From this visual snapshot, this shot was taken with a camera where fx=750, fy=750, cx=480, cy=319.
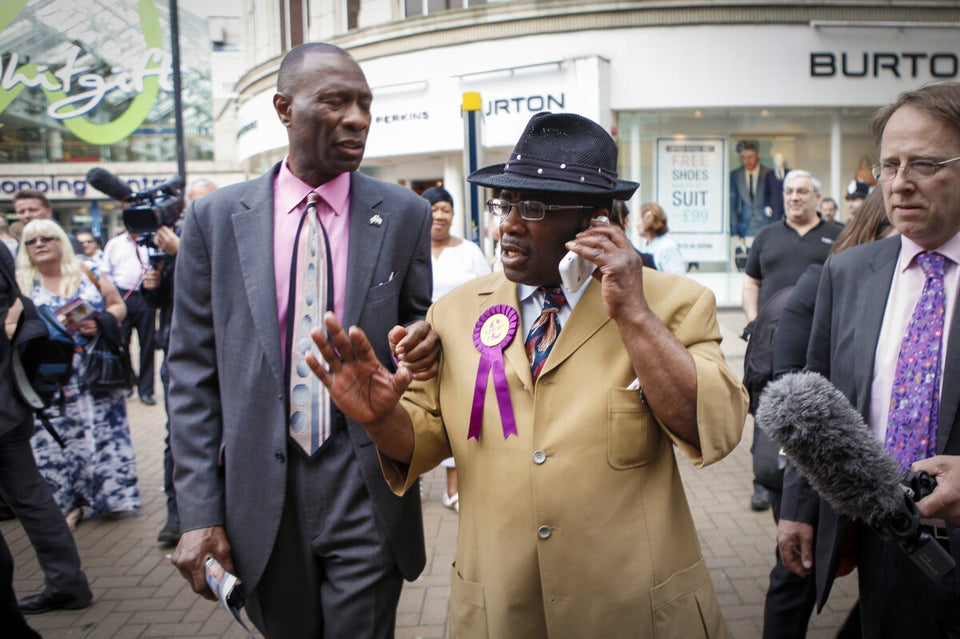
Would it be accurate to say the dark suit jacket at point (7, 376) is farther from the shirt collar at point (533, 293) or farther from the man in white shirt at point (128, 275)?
the man in white shirt at point (128, 275)

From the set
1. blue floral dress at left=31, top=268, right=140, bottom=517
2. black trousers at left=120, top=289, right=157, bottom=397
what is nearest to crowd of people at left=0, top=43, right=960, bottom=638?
blue floral dress at left=31, top=268, right=140, bottom=517

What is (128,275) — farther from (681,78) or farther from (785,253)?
(681,78)

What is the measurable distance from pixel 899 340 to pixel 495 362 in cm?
115

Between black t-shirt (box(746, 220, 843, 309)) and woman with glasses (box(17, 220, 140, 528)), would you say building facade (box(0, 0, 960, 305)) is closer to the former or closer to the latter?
black t-shirt (box(746, 220, 843, 309))

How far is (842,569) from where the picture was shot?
236 centimetres

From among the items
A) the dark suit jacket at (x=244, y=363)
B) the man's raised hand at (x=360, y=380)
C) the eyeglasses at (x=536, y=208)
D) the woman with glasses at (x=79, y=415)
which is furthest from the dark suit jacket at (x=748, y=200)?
the man's raised hand at (x=360, y=380)

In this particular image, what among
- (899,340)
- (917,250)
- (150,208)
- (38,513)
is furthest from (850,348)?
(38,513)

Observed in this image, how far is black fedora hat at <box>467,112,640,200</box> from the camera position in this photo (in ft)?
6.25

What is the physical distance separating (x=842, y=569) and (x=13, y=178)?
94.7 feet

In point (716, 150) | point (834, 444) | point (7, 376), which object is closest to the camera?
point (834, 444)

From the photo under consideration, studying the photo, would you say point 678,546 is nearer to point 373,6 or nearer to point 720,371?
point 720,371

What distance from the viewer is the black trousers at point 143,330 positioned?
8102mm

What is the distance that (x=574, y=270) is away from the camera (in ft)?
6.17

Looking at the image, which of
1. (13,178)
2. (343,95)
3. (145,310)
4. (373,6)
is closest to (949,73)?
(373,6)
